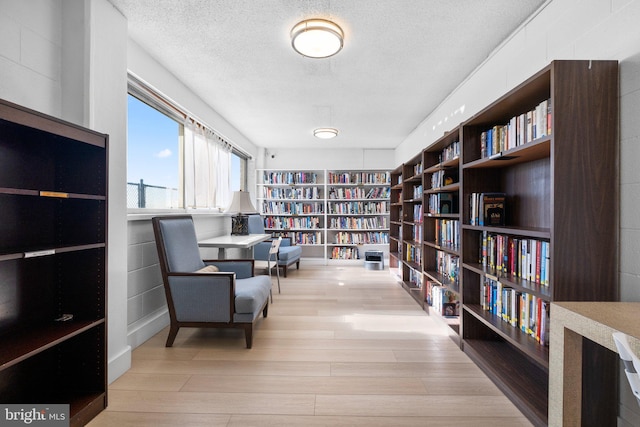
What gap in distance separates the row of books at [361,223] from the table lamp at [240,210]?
91.1 inches

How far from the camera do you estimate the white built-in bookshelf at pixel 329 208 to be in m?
6.22

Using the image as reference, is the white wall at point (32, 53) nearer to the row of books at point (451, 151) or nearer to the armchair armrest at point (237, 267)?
the armchair armrest at point (237, 267)

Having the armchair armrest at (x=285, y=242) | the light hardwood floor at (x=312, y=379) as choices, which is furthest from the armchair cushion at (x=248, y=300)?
the armchair armrest at (x=285, y=242)

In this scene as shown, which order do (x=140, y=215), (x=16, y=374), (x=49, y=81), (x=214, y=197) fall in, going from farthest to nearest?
1. (x=214, y=197)
2. (x=140, y=215)
3. (x=49, y=81)
4. (x=16, y=374)

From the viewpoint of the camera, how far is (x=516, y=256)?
74.2 inches

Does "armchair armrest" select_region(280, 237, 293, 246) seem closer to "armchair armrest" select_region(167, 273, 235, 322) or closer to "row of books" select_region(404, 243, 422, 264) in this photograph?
"row of books" select_region(404, 243, 422, 264)

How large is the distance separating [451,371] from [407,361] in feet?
0.97

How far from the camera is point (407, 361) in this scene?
2.18m

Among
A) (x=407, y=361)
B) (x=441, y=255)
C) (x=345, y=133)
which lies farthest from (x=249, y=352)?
(x=345, y=133)

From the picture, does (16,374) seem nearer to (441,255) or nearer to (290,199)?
(441,255)

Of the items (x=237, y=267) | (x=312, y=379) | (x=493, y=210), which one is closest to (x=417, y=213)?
(x=493, y=210)

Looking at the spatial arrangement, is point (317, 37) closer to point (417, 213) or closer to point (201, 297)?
point (201, 297)

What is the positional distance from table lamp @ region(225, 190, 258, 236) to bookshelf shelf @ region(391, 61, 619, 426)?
8.33 ft

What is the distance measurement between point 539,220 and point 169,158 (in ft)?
11.3
